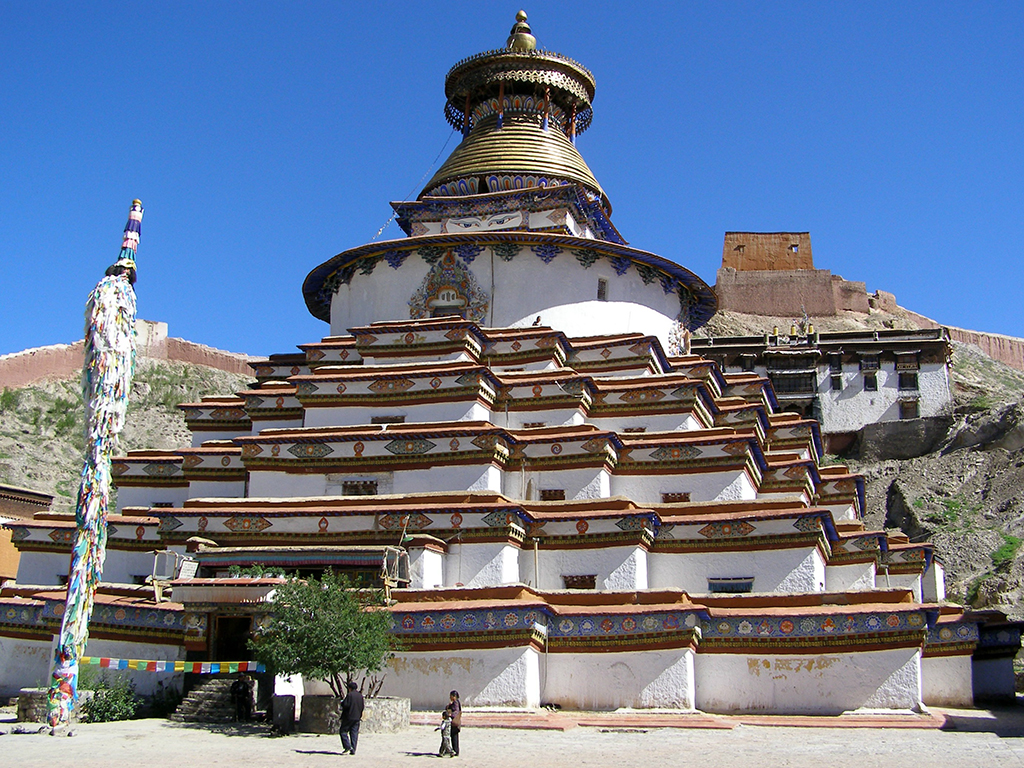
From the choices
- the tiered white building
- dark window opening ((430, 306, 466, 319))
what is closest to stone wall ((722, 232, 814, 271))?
the tiered white building

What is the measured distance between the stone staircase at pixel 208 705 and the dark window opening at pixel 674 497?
28.0ft

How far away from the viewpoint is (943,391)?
4391 cm

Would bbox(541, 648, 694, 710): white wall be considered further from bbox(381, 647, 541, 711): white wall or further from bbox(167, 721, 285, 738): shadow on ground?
bbox(167, 721, 285, 738): shadow on ground

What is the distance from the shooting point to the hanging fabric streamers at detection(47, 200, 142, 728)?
46.0ft

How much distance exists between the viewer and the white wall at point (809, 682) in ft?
51.5

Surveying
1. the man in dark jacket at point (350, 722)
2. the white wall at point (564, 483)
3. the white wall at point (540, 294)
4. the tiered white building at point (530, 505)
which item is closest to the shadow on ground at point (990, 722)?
the tiered white building at point (530, 505)

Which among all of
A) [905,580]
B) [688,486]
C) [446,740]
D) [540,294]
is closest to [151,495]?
[540,294]

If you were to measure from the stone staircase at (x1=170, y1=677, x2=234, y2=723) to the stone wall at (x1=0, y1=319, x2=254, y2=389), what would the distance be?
27.0m

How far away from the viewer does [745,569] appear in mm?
18344

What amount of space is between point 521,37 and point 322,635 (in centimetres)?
2177

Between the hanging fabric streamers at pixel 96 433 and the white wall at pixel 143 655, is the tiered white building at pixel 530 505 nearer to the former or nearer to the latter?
the white wall at pixel 143 655

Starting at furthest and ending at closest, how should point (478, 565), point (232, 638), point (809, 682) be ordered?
point (478, 565), point (232, 638), point (809, 682)

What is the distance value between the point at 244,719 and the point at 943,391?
36186 mm

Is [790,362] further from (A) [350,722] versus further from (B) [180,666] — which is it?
(A) [350,722]
